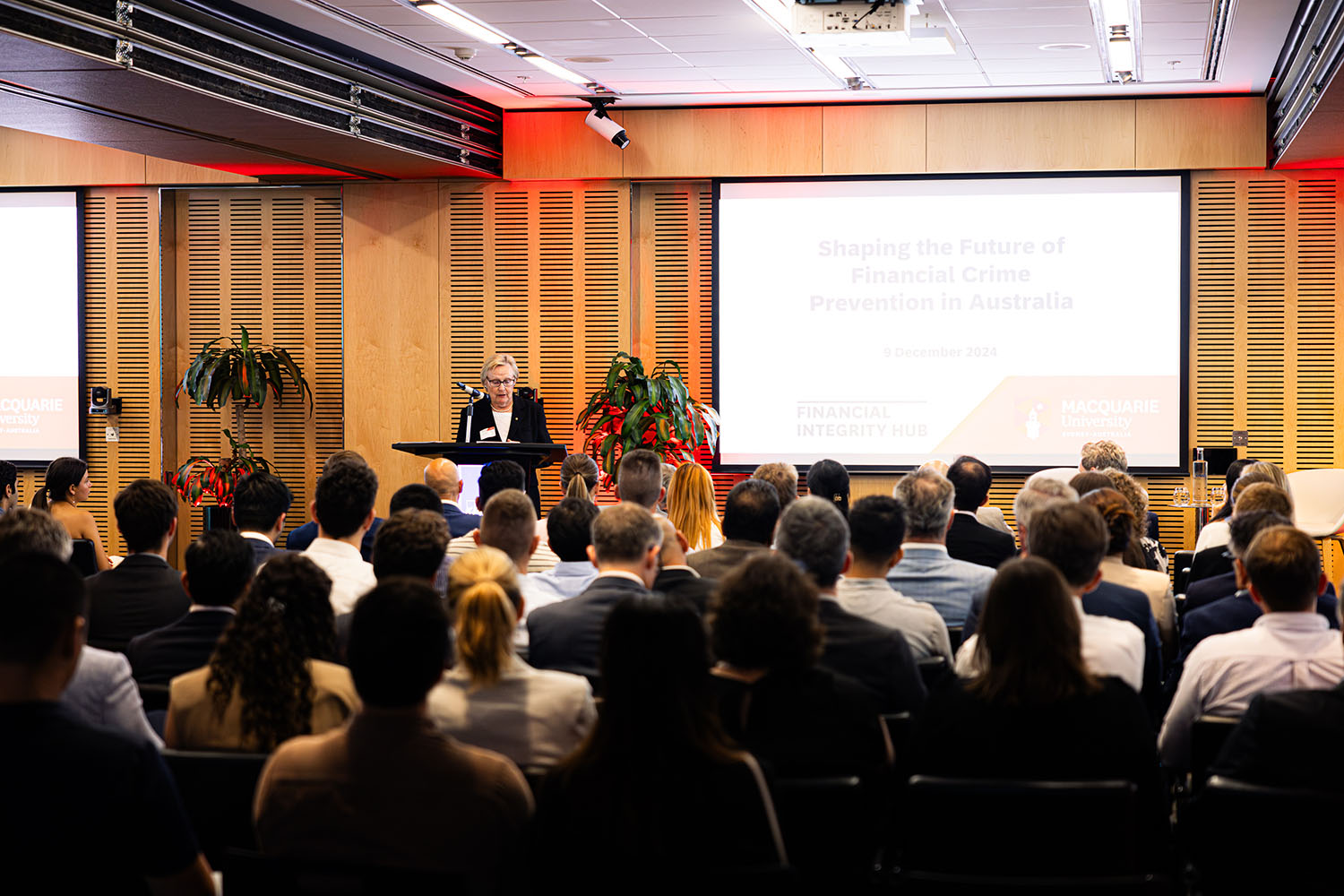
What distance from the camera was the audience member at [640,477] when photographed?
5.51 m

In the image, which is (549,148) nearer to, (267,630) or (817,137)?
(817,137)

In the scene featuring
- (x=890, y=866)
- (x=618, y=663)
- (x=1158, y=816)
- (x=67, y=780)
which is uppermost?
(x=618, y=663)

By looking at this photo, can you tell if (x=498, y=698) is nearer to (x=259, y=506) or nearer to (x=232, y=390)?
(x=259, y=506)

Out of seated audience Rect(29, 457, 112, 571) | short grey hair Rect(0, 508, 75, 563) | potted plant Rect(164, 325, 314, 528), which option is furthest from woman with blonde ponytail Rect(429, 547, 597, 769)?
potted plant Rect(164, 325, 314, 528)

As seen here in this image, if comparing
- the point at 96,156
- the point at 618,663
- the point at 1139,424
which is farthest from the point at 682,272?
the point at 618,663

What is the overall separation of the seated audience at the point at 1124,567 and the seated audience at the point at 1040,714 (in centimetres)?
177

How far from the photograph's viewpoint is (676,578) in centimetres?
397

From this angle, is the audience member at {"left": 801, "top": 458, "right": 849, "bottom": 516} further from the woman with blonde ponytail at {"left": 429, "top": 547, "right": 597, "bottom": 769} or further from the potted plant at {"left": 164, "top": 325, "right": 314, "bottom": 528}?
the potted plant at {"left": 164, "top": 325, "right": 314, "bottom": 528}

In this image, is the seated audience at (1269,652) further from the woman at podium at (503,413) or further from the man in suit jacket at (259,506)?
the woman at podium at (503,413)

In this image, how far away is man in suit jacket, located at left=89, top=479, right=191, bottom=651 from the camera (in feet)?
13.1

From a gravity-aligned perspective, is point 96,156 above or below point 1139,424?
above

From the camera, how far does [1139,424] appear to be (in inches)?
359

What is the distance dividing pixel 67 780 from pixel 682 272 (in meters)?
8.19

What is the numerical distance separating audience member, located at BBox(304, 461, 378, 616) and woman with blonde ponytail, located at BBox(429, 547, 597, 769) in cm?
174
